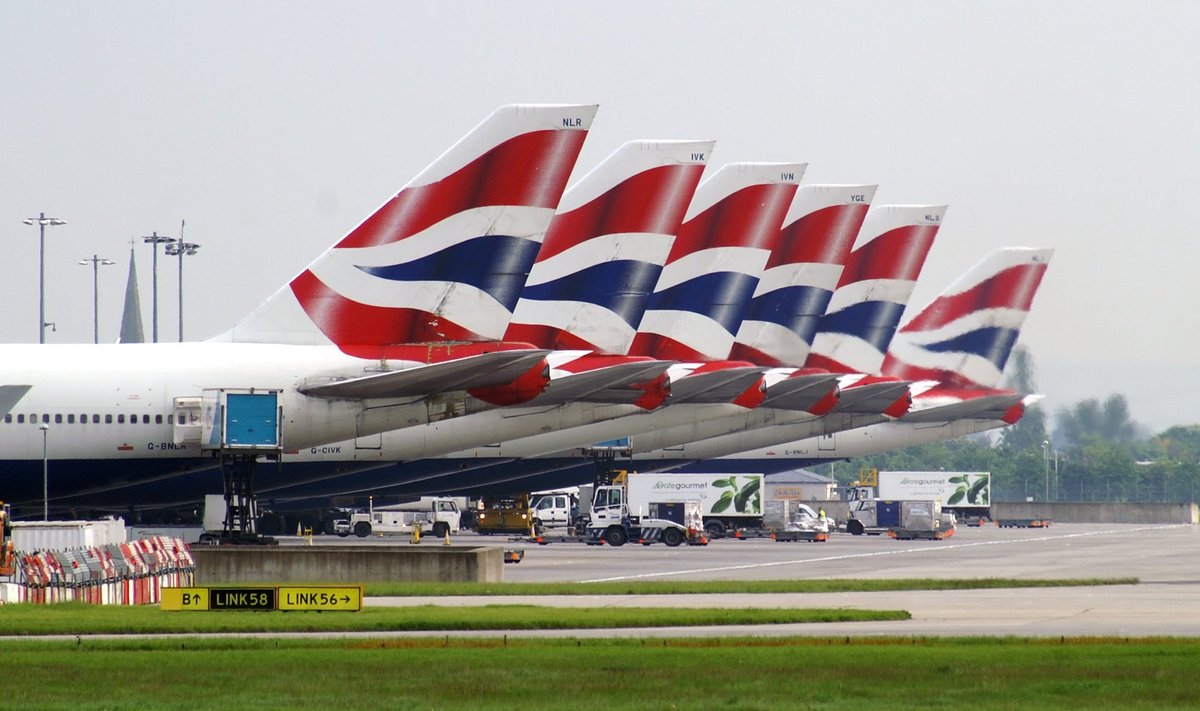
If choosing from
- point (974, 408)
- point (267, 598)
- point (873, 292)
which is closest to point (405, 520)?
point (873, 292)

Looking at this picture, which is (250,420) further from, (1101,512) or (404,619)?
(1101,512)

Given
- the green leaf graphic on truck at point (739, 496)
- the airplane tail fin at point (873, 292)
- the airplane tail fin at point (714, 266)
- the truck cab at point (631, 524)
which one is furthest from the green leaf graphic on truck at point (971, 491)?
the airplane tail fin at point (714, 266)

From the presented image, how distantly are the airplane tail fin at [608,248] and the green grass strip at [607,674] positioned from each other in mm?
35102

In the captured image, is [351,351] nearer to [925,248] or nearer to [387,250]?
[387,250]

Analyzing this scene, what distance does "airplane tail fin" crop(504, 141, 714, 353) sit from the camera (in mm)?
59812

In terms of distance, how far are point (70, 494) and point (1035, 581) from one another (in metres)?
27.1

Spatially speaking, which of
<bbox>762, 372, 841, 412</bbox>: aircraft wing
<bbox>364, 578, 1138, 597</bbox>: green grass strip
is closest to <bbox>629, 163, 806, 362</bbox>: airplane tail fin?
<bbox>762, 372, 841, 412</bbox>: aircraft wing

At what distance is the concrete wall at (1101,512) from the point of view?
13025 centimetres

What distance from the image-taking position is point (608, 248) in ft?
198

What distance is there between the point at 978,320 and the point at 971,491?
2784cm

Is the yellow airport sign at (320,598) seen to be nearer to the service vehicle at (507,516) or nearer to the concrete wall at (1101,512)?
the service vehicle at (507,516)

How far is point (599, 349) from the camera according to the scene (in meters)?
60.5

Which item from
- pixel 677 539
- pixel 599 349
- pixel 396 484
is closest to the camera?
pixel 599 349

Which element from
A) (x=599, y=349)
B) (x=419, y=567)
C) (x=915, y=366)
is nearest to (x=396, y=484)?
(x=599, y=349)
